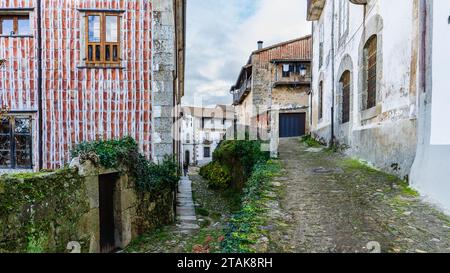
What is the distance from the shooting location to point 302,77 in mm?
20453

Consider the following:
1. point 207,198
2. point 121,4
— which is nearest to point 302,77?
point 207,198

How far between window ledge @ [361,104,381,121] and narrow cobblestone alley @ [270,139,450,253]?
1334mm

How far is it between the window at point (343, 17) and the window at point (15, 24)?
352 inches

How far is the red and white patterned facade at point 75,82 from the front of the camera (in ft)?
23.6

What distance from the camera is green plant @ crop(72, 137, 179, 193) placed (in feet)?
19.4

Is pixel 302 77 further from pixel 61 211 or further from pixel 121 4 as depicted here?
pixel 61 211

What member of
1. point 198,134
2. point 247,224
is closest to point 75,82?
point 247,224

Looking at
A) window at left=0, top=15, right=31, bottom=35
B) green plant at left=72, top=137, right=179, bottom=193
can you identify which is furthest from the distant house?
window at left=0, top=15, right=31, bottom=35

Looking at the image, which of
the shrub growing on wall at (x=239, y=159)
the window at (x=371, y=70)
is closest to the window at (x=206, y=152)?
the shrub growing on wall at (x=239, y=159)

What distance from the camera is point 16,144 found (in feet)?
24.0

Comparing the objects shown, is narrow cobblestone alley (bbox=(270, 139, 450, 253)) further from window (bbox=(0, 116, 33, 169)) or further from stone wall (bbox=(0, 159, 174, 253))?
window (bbox=(0, 116, 33, 169))

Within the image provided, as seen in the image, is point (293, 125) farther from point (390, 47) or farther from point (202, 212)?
point (390, 47)

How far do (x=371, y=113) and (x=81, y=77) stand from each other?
7109 millimetres
